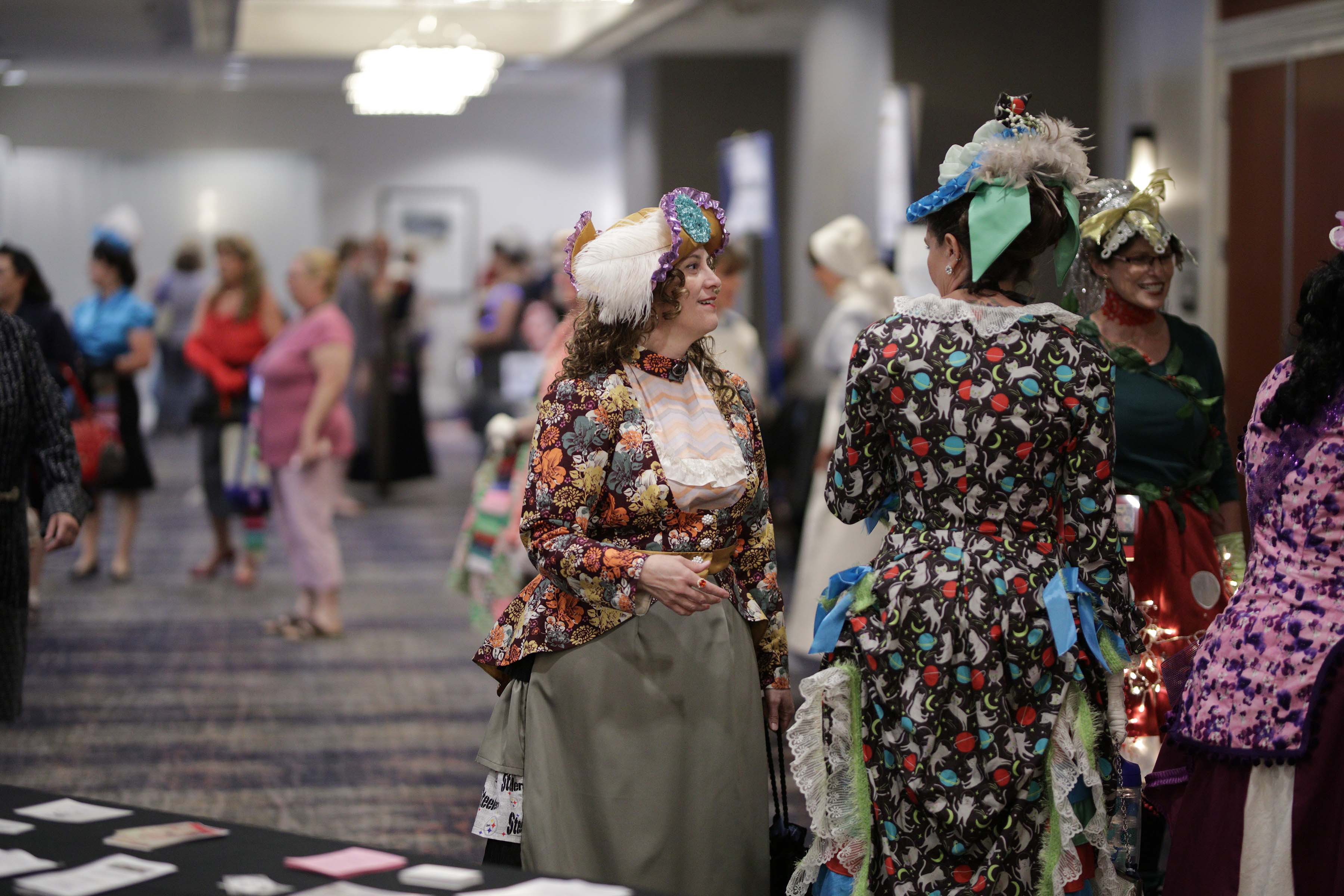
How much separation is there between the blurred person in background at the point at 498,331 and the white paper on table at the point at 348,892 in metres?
7.93

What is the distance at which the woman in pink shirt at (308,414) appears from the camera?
20.5ft

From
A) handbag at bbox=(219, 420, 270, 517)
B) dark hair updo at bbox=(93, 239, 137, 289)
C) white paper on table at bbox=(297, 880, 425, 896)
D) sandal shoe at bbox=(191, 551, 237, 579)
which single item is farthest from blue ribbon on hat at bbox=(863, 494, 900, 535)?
sandal shoe at bbox=(191, 551, 237, 579)

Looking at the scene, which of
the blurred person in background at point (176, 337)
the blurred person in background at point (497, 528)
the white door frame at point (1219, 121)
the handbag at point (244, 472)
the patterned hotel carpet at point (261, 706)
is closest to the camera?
the patterned hotel carpet at point (261, 706)

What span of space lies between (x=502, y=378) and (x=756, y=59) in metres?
4.01

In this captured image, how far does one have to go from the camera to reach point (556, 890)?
1822mm

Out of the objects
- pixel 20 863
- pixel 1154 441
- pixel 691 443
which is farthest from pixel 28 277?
pixel 1154 441

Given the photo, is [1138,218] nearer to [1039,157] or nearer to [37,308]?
[1039,157]

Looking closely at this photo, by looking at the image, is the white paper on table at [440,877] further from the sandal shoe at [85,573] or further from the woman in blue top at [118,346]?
the sandal shoe at [85,573]

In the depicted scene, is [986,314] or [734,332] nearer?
[986,314]

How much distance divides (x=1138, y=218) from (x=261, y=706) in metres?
3.76

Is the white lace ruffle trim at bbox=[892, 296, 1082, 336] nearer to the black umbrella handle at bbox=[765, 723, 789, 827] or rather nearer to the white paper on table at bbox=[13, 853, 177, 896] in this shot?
the black umbrella handle at bbox=[765, 723, 789, 827]

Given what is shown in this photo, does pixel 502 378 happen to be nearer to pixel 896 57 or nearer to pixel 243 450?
pixel 243 450

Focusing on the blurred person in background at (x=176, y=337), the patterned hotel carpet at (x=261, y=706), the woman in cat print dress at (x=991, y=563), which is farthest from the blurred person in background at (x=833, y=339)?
the blurred person in background at (x=176, y=337)

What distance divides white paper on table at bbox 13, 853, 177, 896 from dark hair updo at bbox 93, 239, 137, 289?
609cm
